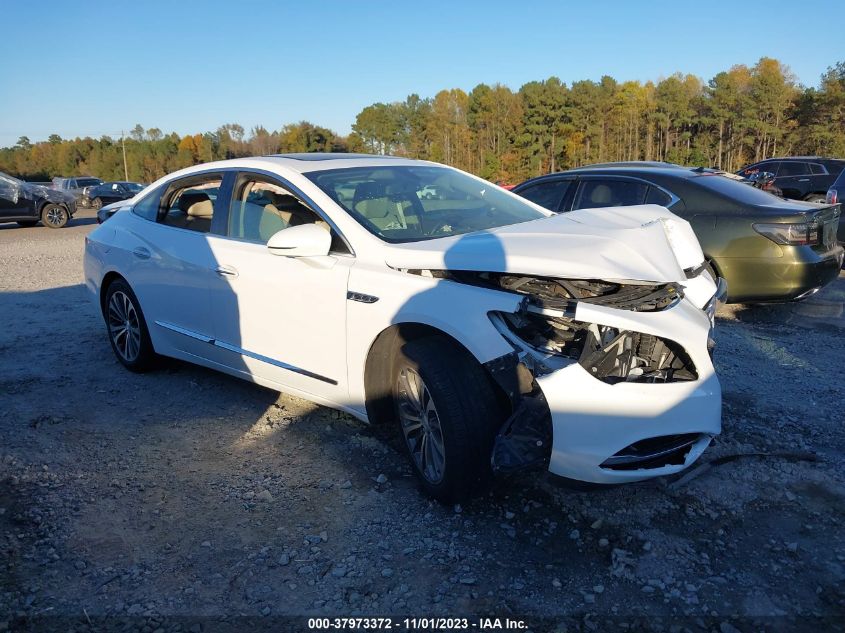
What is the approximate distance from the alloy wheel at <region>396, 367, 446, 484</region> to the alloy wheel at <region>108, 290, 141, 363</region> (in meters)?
2.72

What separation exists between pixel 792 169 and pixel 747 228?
12042mm

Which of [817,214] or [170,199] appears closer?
[170,199]

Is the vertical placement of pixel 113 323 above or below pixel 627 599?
above

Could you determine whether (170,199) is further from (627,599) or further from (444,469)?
(627,599)

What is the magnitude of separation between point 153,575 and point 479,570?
134 centimetres

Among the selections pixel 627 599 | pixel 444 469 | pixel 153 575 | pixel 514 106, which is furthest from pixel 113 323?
pixel 514 106

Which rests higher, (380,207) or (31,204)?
(380,207)

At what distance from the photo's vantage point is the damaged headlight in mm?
2654

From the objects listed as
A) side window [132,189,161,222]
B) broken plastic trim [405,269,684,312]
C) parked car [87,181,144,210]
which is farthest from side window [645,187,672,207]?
parked car [87,181,144,210]

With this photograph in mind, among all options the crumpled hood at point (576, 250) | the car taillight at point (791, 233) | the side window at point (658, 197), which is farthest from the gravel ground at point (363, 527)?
the side window at point (658, 197)

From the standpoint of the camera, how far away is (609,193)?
6.65 meters

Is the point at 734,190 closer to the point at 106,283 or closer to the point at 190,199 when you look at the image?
the point at 190,199

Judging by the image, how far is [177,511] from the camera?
314cm

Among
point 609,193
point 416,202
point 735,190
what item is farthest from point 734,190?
point 416,202
